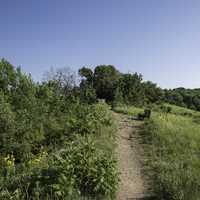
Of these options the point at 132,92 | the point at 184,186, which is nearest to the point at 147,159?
the point at 184,186

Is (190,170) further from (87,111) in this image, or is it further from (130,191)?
(87,111)

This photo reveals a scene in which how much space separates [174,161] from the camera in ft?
28.8

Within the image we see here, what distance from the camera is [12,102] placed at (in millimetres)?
18109

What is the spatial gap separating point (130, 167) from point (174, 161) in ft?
4.27

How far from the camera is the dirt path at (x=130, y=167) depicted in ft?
22.4

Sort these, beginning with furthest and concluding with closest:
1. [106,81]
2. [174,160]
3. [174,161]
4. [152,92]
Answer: [152,92]
[106,81]
[174,160]
[174,161]

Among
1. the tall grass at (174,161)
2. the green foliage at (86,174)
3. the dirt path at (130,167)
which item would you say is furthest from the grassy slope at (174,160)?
the green foliage at (86,174)

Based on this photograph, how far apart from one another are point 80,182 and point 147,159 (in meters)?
4.18

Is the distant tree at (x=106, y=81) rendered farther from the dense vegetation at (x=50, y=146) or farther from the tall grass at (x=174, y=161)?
the tall grass at (x=174, y=161)

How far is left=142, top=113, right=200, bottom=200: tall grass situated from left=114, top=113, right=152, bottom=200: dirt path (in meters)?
0.37

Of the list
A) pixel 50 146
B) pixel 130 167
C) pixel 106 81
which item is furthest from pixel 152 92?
pixel 130 167

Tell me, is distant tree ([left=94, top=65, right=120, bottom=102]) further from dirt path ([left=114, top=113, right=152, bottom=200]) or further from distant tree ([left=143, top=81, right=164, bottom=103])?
dirt path ([left=114, top=113, right=152, bottom=200])

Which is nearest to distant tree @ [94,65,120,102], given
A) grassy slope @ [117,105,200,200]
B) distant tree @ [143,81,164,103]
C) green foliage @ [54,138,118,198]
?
distant tree @ [143,81,164,103]

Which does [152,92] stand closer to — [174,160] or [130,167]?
[174,160]
